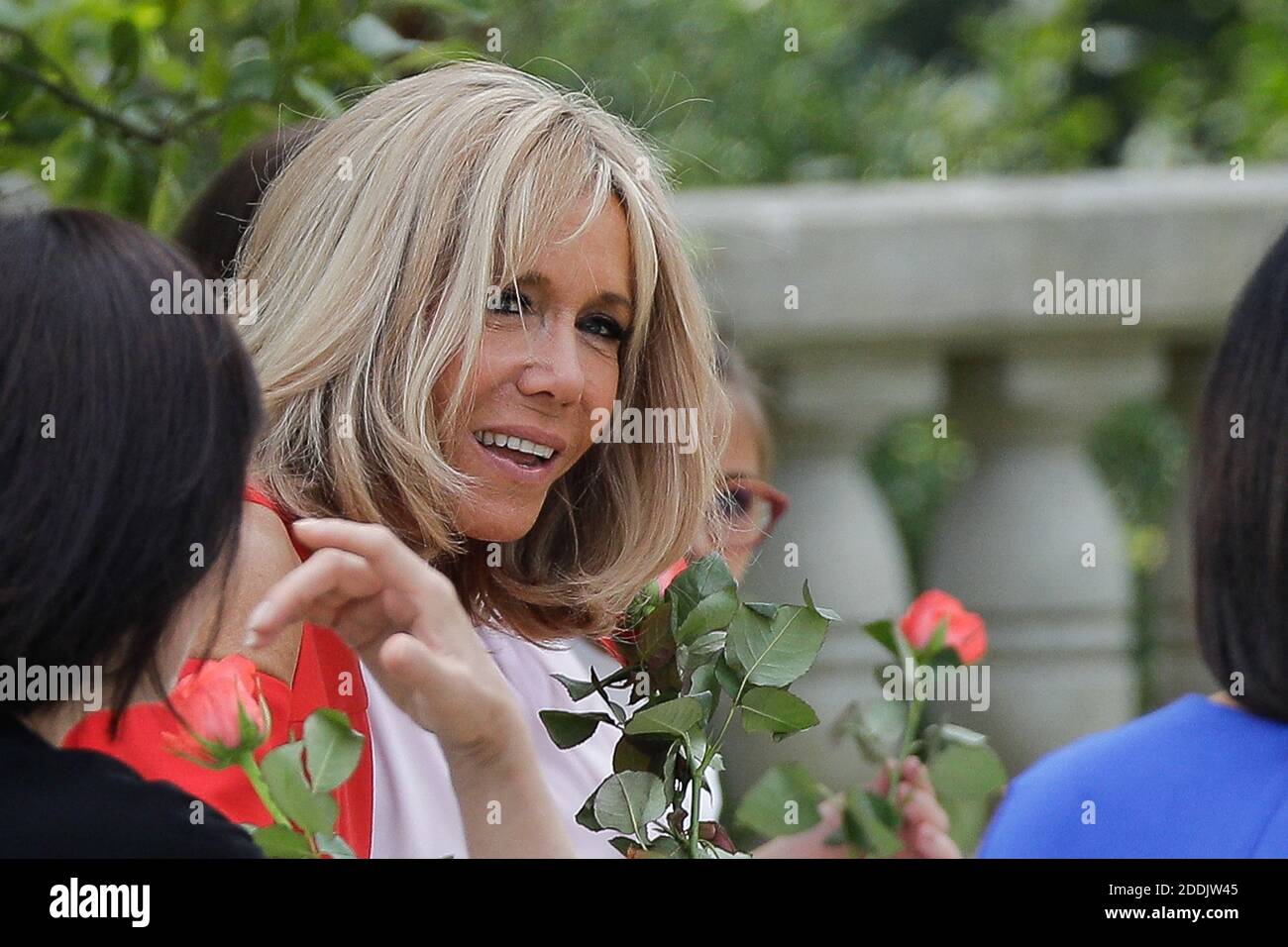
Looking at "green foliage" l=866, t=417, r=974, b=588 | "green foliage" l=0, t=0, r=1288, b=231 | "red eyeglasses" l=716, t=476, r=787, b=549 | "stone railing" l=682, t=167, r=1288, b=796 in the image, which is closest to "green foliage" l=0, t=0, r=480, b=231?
"green foliage" l=0, t=0, r=1288, b=231

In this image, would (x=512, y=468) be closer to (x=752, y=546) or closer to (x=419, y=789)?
(x=419, y=789)

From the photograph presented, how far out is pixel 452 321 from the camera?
1.61 m

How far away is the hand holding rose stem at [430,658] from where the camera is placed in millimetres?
1071

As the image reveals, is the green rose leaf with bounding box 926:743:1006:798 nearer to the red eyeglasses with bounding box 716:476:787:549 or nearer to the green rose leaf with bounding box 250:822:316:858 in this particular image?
the green rose leaf with bounding box 250:822:316:858

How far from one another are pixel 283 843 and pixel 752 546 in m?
1.45

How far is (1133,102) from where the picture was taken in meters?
6.46

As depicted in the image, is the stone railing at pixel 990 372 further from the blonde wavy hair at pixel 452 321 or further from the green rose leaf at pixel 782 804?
the green rose leaf at pixel 782 804

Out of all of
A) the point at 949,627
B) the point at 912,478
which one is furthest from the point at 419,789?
the point at 912,478

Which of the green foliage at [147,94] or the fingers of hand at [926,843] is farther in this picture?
the green foliage at [147,94]

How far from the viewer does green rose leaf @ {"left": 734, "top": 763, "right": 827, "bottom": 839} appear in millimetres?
1265

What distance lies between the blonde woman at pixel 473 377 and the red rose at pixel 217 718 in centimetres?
20

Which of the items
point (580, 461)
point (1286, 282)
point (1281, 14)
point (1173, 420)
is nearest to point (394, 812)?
point (580, 461)

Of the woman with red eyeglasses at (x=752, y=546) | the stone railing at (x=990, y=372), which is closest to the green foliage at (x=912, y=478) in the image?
the stone railing at (x=990, y=372)

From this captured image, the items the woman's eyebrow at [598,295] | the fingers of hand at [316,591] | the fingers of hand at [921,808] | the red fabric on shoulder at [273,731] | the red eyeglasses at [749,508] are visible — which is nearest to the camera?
the fingers of hand at [316,591]
